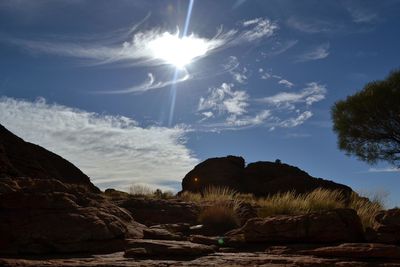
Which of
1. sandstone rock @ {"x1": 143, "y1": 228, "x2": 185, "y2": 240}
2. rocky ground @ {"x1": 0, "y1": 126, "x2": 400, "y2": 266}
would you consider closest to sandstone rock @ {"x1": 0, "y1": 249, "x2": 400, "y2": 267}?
rocky ground @ {"x1": 0, "y1": 126, "x2": 400, "y2": 266}

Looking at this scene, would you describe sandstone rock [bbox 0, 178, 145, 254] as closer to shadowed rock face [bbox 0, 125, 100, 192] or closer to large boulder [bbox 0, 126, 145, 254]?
large boulder [bbox 0, 126, 145, 254]

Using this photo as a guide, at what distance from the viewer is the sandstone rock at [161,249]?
29.9 feet

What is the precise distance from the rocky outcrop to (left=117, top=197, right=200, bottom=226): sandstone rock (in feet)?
21.3

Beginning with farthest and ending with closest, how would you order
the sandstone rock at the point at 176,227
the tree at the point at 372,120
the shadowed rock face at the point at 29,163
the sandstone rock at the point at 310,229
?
the tree at the point at 372,120
the shadowed rock face at the point at 29,163
the sandstone rock at the point at 176,227
the sandstone rock at the point at 310,229

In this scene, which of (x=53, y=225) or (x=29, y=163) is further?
(x=29, y=163)

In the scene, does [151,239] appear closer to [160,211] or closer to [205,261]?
[205,261]

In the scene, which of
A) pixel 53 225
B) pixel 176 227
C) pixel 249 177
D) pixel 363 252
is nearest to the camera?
pixel 363 252

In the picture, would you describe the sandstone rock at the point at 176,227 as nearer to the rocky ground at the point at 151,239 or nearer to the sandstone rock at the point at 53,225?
the rocky ground at the point at 151,239

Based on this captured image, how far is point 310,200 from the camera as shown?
15.9m

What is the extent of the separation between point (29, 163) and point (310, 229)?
45.6 ft

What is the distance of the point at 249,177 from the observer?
43750 millimetres

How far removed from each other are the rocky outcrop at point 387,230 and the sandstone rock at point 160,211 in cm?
648

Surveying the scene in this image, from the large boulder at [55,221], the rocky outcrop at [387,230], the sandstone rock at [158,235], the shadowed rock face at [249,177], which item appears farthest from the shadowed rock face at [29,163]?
the shadowed rock face at [249,177]

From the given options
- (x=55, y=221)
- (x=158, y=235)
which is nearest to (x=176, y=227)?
(x=158, y=235)
